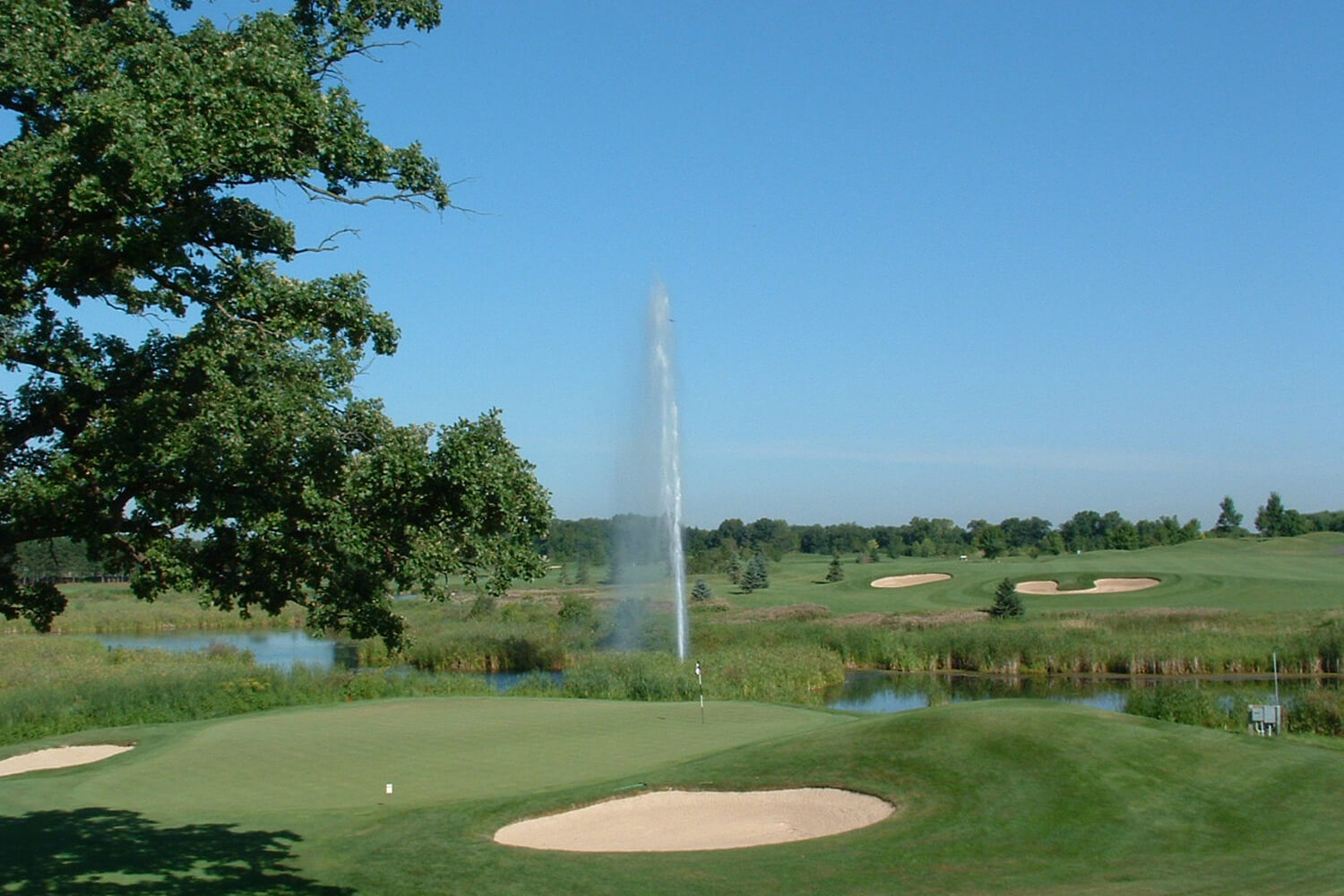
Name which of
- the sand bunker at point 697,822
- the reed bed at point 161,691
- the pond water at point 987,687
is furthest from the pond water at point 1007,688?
the sand bunker at point 697,822

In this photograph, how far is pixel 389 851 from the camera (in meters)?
13.0

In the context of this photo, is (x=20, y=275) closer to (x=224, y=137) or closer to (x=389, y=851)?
(x=224, y=137)

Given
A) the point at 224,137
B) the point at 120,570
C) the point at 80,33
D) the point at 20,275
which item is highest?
the point at 80,33

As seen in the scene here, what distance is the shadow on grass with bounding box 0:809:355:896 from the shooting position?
1132cm

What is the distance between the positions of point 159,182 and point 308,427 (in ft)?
5.78

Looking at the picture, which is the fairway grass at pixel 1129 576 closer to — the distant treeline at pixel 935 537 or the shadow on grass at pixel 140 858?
the distant treeline at pixel 935 537

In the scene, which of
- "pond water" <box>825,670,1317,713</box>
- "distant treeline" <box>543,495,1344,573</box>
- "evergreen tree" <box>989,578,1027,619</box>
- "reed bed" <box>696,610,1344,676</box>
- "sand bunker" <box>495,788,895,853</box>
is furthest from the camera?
"distant treeline" <box>543,495,1344,573</box>

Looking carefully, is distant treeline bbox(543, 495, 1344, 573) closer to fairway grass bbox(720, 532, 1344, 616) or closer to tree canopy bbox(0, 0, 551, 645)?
fairway grass bbox(720, 532, 1344, 616)

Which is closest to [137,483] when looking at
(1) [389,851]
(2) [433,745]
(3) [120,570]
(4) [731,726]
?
(3) [120,570]

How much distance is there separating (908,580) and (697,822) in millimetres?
63880

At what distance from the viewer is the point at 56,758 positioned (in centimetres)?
2081

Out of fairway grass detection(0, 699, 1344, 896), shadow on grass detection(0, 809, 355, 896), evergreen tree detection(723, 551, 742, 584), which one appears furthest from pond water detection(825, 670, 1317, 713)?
evergreen tree detection(723, 551, 742, 584)

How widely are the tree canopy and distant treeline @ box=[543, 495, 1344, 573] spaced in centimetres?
4036

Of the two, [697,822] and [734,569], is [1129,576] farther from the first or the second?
[697,822]
